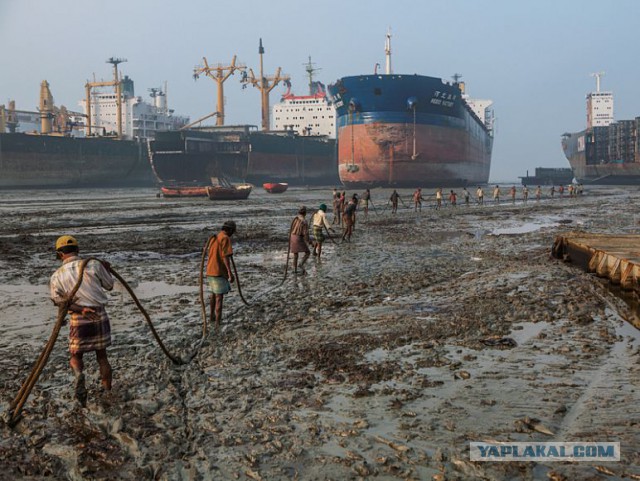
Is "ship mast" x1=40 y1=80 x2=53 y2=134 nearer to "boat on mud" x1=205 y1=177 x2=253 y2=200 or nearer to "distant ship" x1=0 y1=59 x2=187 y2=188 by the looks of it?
"distant ship" x1=0 y1=59 x2=187 y2=188

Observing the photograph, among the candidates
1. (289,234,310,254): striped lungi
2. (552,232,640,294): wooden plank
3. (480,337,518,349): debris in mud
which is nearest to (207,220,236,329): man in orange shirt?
(480,337,518,349): debris in mud

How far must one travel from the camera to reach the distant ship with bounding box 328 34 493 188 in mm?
54719

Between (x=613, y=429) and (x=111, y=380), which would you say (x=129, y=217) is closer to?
(x=111, y=380)

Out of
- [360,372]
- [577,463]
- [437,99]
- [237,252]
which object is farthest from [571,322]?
[437,99]

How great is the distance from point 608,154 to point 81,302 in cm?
8362

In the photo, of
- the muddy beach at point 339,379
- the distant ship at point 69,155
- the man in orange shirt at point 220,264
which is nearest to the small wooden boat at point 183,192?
the distant ship at point 69,155

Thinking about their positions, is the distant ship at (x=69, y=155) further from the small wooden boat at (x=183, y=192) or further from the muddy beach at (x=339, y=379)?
the muddy beach at (x=339, y=379)

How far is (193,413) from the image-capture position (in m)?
4.91

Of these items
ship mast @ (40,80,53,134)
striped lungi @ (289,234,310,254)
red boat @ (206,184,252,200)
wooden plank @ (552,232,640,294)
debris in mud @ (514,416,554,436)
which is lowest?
debris in mud @ (514,416,554,436)

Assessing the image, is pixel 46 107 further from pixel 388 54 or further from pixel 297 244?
pixel 297 244

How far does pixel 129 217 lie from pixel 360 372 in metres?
23.7

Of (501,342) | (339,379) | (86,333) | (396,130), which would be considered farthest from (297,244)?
(396,130)

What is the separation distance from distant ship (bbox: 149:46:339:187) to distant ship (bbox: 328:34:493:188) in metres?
14.0

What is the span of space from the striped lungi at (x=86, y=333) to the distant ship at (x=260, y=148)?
193 ft
